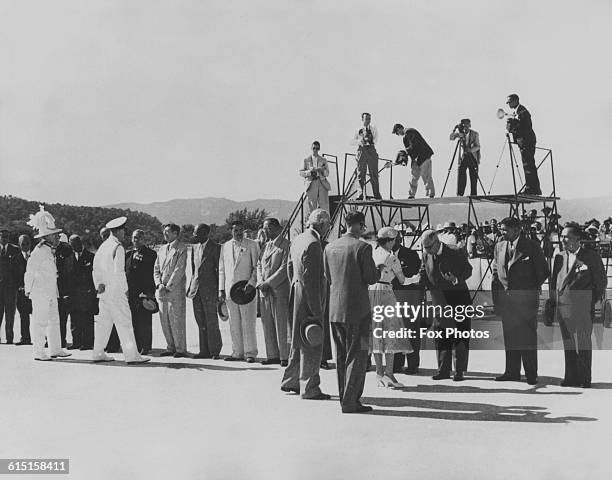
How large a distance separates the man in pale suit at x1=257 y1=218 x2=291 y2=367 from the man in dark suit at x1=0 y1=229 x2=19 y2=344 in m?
4.88

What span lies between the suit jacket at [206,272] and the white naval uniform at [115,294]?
0.99m

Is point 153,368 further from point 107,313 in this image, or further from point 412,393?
point 412,393

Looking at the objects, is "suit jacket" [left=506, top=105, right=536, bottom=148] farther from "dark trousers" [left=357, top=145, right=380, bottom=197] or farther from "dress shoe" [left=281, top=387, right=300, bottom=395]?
"dress shoe" [left=281, top=387, right=300, bottom=395]

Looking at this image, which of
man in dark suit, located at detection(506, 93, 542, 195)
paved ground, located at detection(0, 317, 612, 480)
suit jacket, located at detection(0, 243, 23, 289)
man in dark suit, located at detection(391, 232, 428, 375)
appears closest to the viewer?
paved ground, located at detection(0, 317, 612, 480)

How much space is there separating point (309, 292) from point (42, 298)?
492cm

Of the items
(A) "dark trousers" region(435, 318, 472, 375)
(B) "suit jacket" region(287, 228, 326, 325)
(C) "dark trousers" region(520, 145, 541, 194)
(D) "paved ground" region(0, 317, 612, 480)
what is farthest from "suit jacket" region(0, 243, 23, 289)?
(C) "dark trousers" region(520, 145, 541, 194)

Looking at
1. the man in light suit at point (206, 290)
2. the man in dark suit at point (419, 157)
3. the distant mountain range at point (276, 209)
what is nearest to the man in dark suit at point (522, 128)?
the man in dark suit at point (419, 157)

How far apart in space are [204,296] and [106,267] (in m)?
1.44

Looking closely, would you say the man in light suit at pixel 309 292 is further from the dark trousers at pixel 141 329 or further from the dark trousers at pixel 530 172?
the dark trousers at pixel 530 172

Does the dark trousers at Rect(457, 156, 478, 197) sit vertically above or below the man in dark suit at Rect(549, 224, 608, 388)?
above

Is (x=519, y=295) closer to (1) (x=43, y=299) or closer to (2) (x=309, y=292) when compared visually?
(2) (x=309, y=292)

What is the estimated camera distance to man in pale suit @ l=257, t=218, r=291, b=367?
33.6 feet

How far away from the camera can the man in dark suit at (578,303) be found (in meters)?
8.48

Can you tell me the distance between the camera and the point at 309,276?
775cm
